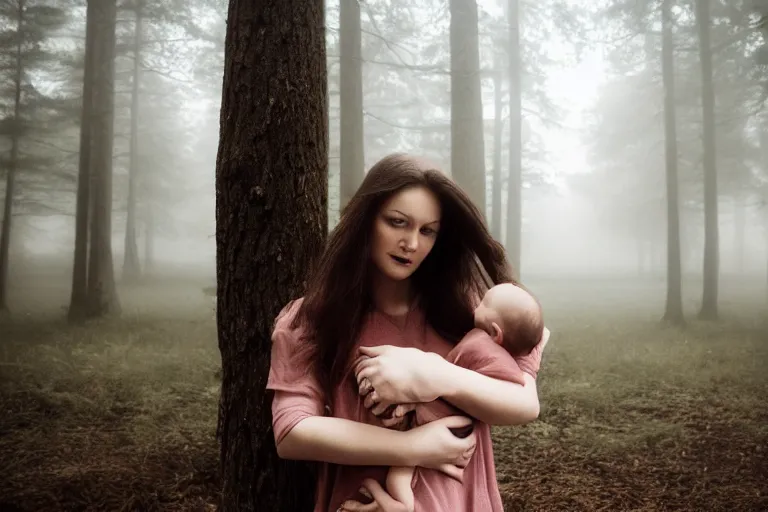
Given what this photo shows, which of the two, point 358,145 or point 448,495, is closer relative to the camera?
point 448,495

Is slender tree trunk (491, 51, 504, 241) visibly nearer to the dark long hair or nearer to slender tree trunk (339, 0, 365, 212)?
slender tree trunk (339, 0, 365, 212)

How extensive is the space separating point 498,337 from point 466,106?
7109 mm

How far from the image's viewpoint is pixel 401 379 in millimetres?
1416

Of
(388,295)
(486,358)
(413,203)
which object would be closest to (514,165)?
(388,295)

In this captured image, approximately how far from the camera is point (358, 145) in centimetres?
880

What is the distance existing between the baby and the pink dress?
45mm

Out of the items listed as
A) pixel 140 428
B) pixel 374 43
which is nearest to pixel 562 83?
pixel 374 43

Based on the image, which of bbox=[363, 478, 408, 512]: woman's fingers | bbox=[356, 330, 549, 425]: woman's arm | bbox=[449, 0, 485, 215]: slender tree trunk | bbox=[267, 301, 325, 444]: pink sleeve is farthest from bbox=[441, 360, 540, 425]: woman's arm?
bbox=[449, 0, 485, 215]: slender tree trunk

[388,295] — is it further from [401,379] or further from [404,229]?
[401,379]

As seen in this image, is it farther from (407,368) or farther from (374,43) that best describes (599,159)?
(407,368)

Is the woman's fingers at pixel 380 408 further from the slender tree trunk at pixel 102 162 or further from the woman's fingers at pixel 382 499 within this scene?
the slender tree trunk at pixel 102 162

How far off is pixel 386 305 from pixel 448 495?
707 mm

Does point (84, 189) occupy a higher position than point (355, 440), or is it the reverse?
point (84, 189)

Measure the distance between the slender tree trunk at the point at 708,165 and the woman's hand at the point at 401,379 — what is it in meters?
12.2
